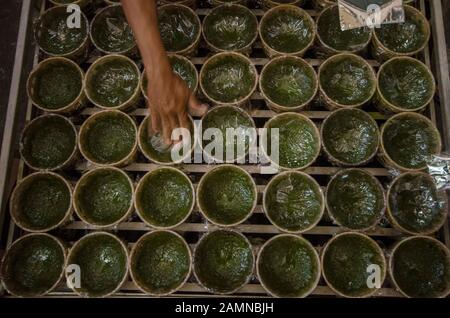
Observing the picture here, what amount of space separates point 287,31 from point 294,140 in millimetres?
611

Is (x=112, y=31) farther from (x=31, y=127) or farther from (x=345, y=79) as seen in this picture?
(x=345, y=79)

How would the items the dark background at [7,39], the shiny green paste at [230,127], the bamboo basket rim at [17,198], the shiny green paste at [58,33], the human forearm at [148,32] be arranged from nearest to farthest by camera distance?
the human forearm at [148,32] → the bamboo basket rim at [17,198] → the shiny green paste at [230,127] → the shiny green paste at [58,33] → the dark background at [7,39]

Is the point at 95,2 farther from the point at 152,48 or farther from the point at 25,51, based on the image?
the point at 152,48

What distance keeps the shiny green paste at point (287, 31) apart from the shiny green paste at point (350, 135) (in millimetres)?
437

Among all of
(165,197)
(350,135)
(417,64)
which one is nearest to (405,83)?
(417,64)

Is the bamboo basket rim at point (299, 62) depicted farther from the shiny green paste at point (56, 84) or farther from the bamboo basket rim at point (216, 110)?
the shiny green paste at point (56, 84)

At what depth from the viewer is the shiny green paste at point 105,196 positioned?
197 centimetres

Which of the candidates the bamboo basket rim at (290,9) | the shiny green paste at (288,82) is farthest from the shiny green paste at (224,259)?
the bamboo basket rim at (290,9)

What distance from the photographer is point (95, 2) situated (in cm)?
229

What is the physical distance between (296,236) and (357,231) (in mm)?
273

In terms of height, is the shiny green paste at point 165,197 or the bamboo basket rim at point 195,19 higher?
the bamboo basket rim at point 195,19

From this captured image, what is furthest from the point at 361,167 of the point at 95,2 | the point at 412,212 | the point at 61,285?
the point at 95,2

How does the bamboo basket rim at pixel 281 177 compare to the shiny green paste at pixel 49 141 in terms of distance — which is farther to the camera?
the shiny green paste at pixel 49 141

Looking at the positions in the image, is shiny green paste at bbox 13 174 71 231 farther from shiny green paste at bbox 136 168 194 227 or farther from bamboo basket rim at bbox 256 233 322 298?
bamboo basket rim at bbox 256 233 322 298
